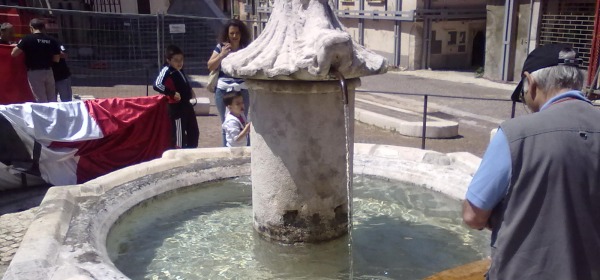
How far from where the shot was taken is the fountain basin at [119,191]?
2.81m

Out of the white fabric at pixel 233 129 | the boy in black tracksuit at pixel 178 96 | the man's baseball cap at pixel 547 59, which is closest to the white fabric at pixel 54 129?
the boy in black tracksuit at pixel 178 96

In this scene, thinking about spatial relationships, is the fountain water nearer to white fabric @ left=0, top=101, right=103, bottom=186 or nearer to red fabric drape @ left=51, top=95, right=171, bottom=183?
white fabric @ left=0, top=101, right=103, bottom=186

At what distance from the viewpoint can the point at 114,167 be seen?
6871 millimetres

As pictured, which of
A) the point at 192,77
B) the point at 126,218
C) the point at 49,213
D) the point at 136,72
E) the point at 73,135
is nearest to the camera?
the point at 49,213

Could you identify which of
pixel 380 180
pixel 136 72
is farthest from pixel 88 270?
pixel 136 72

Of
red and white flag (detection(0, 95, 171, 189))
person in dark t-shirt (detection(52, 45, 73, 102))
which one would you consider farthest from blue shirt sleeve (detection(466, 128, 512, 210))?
person in dark t-shirt (detection(52, 45, 73, 102))

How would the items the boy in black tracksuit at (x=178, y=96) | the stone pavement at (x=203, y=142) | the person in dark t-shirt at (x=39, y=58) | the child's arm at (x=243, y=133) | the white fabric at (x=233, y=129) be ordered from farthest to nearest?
the person in dark t-shirt at (x=39, y=58), the boy in black tracksuit at (x=178, y=96), the white fabric at (x=233, y=129), the child's arm at (x=243, y=133), the stone pavement at (x=203, y=142)

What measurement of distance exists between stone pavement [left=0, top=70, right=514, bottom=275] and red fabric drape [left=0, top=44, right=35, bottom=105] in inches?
95.1

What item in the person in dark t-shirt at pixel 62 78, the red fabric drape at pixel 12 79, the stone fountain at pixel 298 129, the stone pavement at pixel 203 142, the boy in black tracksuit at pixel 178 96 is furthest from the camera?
the person in dark t-shirt at pixel 62 78

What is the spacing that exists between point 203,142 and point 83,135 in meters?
2.46

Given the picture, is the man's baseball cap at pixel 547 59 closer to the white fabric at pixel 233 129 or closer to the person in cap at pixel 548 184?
the person in cap at pixel 548 184

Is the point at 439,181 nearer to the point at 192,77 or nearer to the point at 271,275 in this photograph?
the point at 271,275

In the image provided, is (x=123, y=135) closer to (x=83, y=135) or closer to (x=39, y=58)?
(x=83, y=135)

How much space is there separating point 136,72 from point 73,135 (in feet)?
29.1
